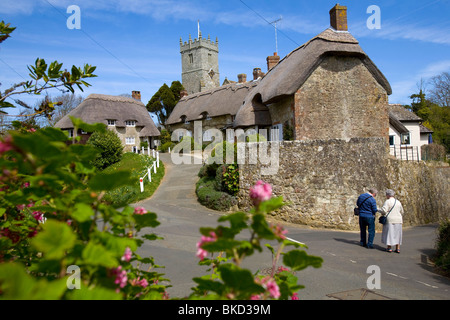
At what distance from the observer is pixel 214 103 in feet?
119

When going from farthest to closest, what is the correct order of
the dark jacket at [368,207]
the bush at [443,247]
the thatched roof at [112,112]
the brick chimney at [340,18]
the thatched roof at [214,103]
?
the thatched roof at [112,112]
the thatched roof at [214,103]
the brick chimney at [340,18]
the dark jacket at [368,207]
the bush at [443,247]

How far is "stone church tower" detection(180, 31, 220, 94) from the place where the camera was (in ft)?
193

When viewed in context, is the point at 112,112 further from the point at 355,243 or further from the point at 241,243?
the point at 241,243

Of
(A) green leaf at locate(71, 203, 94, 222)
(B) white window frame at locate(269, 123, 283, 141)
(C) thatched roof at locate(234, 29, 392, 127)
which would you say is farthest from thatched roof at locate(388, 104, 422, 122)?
(A) green leaf at locate(71, 203, 94, 222)

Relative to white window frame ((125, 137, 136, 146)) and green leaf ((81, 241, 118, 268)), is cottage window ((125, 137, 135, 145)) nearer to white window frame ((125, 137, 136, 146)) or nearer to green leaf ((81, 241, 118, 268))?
white window frame ((125, 137, 136, 146))

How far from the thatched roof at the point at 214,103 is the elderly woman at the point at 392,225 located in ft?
81.8

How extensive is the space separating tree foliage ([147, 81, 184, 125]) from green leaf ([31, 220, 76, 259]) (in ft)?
162

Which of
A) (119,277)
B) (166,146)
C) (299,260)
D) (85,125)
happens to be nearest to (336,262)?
(299,260)

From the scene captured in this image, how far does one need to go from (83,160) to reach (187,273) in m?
4.97

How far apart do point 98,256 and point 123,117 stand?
128ft

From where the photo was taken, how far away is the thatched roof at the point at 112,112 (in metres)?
34.7

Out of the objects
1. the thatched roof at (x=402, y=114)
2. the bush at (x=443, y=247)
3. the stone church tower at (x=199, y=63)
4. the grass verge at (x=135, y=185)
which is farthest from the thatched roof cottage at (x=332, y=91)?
the stone church tower at (x=199, y=63)

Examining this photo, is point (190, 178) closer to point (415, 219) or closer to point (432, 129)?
point (415, 219)

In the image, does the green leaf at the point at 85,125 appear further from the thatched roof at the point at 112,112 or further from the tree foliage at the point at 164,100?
the tree foliage at the point at 164,100
